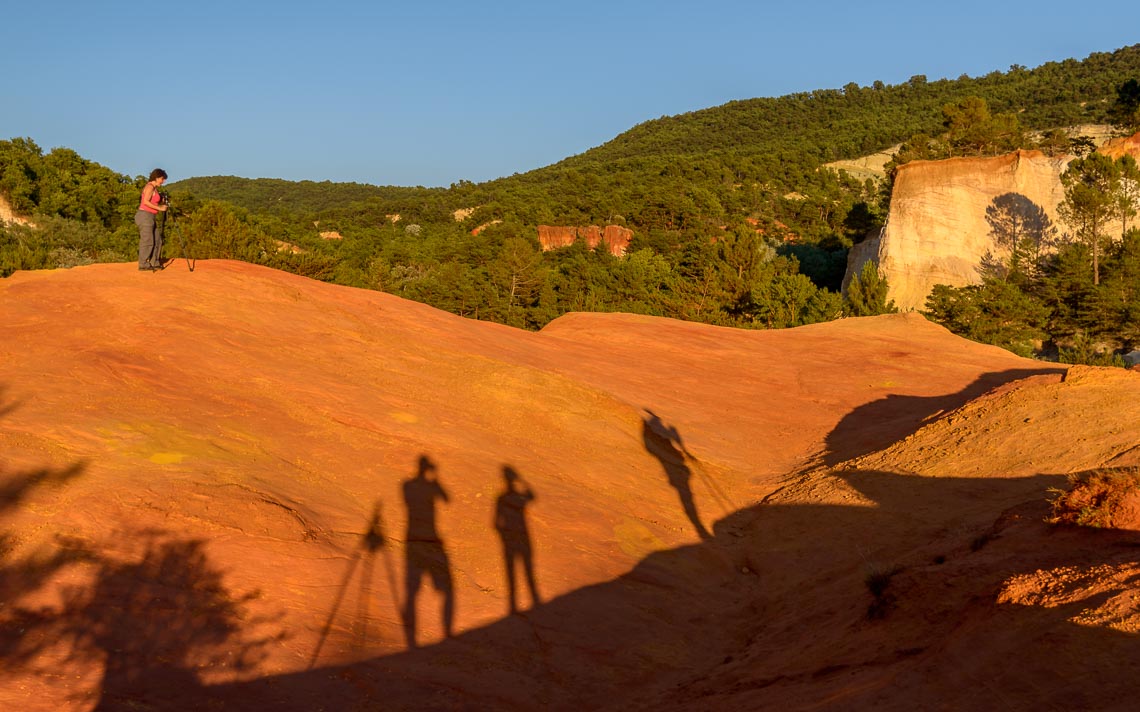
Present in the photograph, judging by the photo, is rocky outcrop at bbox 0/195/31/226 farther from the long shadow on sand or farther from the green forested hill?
the long shadow on sand

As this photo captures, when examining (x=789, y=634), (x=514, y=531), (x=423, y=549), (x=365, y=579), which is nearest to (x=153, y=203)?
(x=423, y=549)

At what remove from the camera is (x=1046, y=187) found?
1754 inches

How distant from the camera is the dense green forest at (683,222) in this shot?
132ft

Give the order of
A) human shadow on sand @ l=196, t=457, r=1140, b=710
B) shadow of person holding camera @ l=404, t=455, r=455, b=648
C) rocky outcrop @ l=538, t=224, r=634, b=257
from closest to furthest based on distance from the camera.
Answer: human shadow on sand @ l=196, t=457, r=1140, b=710 → shadow of person holding camera @ l=404, t=455, r=455, b=648 → rocky outcrop @ l=538, t=224, r=634, b=257

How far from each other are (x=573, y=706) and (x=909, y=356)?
19.0 metres

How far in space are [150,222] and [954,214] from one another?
39.0 m

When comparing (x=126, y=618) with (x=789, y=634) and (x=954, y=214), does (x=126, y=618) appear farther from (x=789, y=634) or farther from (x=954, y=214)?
(x=954, y=214)

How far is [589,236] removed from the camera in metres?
81.4

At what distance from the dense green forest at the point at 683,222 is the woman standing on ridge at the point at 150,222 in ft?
1.76

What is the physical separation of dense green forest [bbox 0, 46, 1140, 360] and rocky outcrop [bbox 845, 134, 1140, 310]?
235 centimetres

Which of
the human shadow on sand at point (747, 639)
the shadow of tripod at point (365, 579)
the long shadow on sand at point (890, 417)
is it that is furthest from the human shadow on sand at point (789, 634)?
the long shadow on sand at point (890, 417)

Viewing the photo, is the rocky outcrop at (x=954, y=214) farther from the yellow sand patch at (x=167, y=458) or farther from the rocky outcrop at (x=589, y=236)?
the yellow sand patch at (x=167, y=458)

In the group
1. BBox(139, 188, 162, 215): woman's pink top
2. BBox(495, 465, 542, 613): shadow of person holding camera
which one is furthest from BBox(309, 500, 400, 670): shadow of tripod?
BBox(139, 188, 162, 215): woman's pink top

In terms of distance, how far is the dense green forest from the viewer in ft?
132
